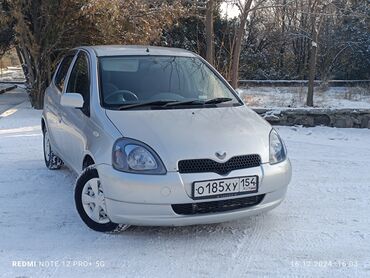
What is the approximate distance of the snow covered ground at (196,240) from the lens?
3338 millimetres

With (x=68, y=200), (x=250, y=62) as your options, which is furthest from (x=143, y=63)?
(x=250, y=62)

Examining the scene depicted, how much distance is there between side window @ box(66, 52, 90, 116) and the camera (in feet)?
14.6

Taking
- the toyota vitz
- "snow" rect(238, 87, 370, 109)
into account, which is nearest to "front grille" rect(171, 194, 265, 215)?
the toyota vitz

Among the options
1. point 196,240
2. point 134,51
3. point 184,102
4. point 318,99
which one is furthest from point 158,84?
point 318,99

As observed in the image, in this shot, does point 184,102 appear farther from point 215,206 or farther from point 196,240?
point 196,240

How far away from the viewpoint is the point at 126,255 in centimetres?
354

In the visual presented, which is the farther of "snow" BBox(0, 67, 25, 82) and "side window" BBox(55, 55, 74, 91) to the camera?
"snow" BBox(0, 67, 25, 82)

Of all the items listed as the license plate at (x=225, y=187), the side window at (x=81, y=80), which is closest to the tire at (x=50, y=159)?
the side window at (x=81, y=80)

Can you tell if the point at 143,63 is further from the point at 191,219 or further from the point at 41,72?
the point at 41,72

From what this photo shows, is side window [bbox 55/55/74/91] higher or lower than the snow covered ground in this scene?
higher

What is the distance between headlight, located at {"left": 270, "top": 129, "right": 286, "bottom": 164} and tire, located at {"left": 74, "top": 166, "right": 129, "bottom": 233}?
135 cm

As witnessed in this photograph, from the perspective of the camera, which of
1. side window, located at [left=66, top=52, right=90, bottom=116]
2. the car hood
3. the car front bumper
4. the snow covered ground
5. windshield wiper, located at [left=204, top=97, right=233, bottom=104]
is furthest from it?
windshield wiper, located at [left=204, top=97, right=233, bottom=104]

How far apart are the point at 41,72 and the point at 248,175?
8.66 metres

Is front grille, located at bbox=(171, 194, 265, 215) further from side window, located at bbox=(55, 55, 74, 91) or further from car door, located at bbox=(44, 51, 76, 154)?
side window, located at bbox=(55, 55, 74, 91)
